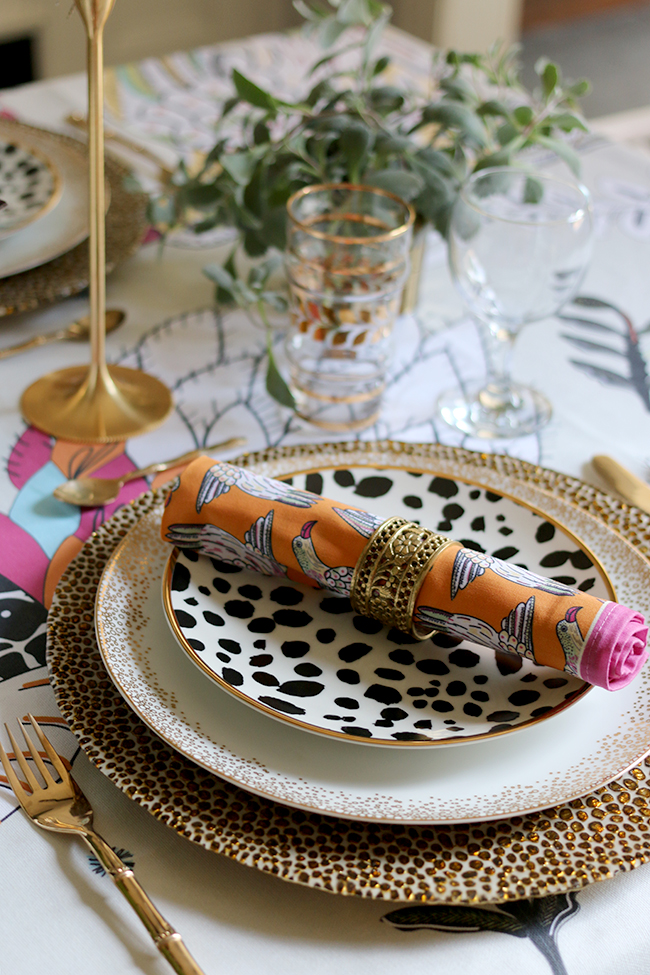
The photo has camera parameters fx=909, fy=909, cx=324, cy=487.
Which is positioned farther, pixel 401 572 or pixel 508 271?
pixel 508 271

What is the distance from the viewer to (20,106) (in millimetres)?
1146

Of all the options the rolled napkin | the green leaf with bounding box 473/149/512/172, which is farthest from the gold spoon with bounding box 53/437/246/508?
the green leaf with bounding box 473/149/512/172

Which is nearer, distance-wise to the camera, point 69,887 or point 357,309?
point 69,887

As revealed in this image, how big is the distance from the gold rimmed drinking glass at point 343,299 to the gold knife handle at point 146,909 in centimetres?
40

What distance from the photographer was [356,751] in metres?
0.44

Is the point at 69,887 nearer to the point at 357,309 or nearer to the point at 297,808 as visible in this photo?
the point at 297,808

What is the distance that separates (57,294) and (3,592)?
1.07 feet

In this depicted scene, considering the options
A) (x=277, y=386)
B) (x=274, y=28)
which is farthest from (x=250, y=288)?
(x=274, y=28)

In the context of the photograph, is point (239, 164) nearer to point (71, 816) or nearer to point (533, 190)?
point (533, 190)

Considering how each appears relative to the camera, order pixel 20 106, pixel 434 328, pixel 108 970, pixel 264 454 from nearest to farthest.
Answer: pixel 108 970
pixel 264 454
pixel 434 328
pixel 20 106

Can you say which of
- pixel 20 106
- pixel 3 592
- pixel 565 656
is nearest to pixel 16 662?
pixel 3 592

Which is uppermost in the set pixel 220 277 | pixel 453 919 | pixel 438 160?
pixel 438 160

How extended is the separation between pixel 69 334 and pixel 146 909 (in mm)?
541

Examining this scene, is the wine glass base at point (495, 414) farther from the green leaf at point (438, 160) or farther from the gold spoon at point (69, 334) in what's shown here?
the gold spoon at point (69, 334)
